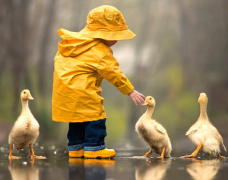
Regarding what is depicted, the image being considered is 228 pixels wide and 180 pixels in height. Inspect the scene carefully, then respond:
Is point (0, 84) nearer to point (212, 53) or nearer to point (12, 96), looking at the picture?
point (12, 96)

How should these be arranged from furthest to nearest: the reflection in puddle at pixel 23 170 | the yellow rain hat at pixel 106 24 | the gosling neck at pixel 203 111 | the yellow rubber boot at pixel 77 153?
the gosling neck at pixel 203 111 < the yellow rubber boot at pixel 77 153 < the yellow rain hat at pixel 106 24 < the reflection in puddle at pixel 23 170

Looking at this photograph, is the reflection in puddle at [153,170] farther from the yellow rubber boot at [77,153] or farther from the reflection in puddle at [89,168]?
the yellow rubber boot at [77,153]

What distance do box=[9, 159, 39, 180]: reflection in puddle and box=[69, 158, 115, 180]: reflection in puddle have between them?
248mm

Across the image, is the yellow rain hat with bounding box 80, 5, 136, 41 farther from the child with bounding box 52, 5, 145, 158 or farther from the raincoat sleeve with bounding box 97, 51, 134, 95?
the raincoat sleeve with bounding box 97, 51, 134, 95

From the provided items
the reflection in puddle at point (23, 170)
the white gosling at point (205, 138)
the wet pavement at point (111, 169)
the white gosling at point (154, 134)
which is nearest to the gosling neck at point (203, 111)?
the white gosling at point (205, 138)

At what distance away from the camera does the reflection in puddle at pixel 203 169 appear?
9.12ft

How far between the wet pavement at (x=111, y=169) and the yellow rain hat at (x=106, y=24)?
1105 mm

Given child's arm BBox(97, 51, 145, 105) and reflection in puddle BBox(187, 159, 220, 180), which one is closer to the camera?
reflection in puddle BBox(187, 159, 220, 180)

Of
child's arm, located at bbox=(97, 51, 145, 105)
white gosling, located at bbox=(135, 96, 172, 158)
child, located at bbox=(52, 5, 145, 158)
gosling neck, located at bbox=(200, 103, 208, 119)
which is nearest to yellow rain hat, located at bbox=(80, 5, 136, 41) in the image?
child, located at bbox=(52, 5, 145, 158)

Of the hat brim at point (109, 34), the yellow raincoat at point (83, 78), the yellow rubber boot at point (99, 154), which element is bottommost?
the yellow rubber boot at point (99, 154)

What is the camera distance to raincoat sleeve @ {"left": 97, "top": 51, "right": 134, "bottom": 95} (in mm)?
3715

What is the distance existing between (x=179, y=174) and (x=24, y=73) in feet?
18.6

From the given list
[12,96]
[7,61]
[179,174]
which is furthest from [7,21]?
[179,174]

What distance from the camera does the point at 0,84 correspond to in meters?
7.98
